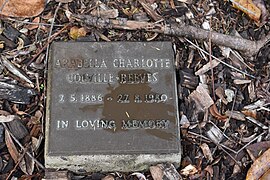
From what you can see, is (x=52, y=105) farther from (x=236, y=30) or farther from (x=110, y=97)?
(x=236, y=30)

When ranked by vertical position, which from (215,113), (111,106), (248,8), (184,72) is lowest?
(215,113)

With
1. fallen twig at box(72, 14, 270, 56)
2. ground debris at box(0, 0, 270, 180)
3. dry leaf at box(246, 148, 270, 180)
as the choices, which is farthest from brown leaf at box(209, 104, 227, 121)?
fallen twig at box(72, 14, 270, 56)

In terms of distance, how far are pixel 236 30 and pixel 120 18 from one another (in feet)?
2.74

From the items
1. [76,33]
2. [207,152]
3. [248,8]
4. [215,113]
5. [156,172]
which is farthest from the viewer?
[248,8]

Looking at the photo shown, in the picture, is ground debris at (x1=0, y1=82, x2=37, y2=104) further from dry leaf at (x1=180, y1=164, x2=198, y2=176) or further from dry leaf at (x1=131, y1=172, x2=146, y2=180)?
dry leaf at (x1=180, y1=164, x2=198, y2=176)

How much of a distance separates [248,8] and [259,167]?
1164mm

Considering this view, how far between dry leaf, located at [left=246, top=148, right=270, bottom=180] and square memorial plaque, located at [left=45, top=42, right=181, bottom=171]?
1.57 ft

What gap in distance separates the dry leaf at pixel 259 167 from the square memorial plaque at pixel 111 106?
0.48 m

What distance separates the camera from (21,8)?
10.4ft

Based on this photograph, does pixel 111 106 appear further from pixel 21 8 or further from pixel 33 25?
pixel 21 8

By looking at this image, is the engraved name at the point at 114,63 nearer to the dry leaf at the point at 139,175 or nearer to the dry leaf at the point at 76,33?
the dry leaf at the point at 76,33

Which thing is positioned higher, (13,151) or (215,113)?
(215,113)

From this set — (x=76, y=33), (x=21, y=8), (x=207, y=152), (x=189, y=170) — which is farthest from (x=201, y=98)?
(x=21, y=8)

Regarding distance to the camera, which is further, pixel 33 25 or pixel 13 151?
pixel 33 25
